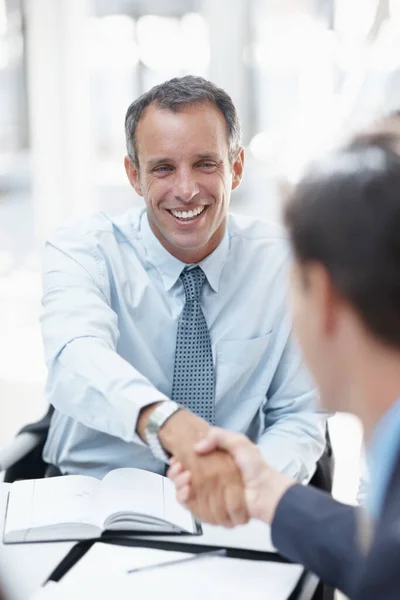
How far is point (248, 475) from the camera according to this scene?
1.18 metres

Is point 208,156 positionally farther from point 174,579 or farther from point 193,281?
point 174,579

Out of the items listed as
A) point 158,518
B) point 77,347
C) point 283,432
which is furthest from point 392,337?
point 283,432

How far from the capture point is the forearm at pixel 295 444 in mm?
1500

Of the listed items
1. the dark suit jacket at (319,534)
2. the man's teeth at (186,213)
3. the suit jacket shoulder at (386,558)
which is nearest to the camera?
the suit jacket shoulder at (386,558)

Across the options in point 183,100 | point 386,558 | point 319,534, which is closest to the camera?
point 386,558

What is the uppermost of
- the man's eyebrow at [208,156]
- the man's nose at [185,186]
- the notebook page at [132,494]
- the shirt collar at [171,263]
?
the man's eyebrow at [208,156]

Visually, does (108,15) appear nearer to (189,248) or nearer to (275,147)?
(275,147)

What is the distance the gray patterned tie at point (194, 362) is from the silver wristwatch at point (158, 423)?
37 centimetres

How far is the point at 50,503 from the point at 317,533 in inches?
19.4

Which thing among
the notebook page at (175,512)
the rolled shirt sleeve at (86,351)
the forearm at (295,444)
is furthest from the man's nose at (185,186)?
the notebook page at (175,512)

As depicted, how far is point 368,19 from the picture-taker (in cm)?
364

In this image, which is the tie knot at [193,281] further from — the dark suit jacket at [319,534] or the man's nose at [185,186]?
the dark suit jacket at [319,534]

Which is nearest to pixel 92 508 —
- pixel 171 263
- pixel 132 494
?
pixel 132 494

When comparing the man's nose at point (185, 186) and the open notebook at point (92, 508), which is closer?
the open notebook at point (92, 508)
